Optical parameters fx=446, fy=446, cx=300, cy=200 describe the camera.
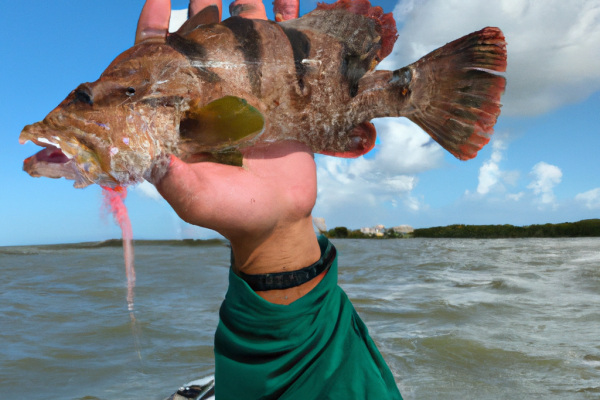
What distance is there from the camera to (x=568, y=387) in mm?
3527

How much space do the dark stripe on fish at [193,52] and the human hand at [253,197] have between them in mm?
57

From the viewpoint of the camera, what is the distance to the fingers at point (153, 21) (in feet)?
4.47

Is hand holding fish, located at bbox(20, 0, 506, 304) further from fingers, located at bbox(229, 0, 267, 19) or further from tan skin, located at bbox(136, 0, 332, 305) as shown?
fingers, located at bbox(229, 0, 267, 19)

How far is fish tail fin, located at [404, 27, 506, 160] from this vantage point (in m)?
1.48

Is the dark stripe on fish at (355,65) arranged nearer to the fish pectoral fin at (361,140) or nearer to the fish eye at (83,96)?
the fish pectoral fin at (361,140)

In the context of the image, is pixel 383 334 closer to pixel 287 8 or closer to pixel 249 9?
pixel 287 8

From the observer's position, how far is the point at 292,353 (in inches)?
59.1

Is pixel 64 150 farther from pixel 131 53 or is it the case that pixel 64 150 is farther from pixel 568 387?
pixel 568 387

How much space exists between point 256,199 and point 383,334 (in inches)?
168


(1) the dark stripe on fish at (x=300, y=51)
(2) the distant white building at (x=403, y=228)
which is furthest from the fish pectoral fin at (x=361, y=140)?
(2) the distant white building at (x=403, y=228)

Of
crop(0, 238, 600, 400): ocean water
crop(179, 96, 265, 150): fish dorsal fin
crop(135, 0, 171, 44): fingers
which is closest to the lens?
crop(179, 96, 265, 150): fish dorsal fin

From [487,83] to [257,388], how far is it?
4.21 ft

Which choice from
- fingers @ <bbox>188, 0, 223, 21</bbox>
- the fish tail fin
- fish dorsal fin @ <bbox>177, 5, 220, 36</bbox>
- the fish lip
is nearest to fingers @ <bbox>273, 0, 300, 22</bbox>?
fingers @ <bbox>188, 0, 223, 21</bbox>

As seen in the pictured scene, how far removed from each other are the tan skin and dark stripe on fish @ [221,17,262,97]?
20cm
